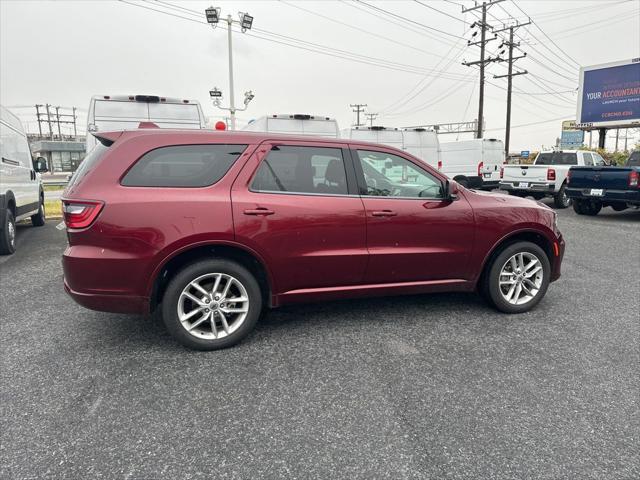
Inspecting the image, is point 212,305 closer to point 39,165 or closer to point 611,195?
point 39,165

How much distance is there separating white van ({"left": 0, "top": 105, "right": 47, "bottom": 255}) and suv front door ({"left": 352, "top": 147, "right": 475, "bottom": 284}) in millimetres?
6192

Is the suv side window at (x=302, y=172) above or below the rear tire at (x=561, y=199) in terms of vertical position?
above

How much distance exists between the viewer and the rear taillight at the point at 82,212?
10.0 feet

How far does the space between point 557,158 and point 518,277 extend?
13049 millimetres

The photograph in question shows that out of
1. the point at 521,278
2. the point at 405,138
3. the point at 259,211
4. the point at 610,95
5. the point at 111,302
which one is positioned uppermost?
the point at 610,95

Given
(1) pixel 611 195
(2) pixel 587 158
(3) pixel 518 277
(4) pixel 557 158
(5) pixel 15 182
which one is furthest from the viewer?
(4) pixel 557 158

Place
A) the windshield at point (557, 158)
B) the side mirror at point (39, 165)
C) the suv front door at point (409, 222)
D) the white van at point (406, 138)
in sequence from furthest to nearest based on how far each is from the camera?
the windshield at point (557, 158), the white van at point (406, 138), the side mirror at point (39, 165), the suv front door at point (409, 222)

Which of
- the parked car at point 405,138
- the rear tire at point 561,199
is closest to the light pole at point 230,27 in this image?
the parked car at point 405,138

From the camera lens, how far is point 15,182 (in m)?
7.65

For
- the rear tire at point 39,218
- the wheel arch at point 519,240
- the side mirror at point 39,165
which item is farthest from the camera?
the rear tire at point 39,218

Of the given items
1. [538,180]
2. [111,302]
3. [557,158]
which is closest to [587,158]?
[557,158]

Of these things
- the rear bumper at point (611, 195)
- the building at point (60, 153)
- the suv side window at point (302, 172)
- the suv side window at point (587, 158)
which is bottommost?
the rear bumper at point (611, 195)

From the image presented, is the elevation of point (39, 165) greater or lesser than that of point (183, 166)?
greater

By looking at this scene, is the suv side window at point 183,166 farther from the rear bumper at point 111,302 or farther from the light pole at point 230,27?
the light pole at point 230,27
